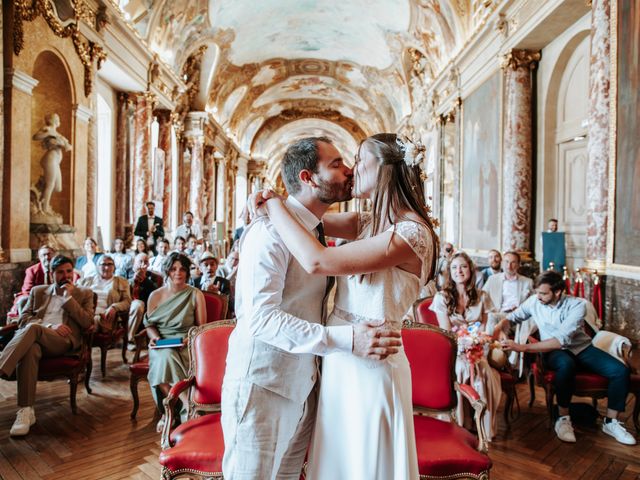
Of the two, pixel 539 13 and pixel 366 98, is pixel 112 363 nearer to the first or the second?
pixel 539 13

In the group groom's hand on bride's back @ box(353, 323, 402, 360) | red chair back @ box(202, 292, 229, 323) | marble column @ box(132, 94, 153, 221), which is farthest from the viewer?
marble column @ box(132, 94, 153, 221)

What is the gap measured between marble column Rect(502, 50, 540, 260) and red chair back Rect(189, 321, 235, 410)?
7.83 metres

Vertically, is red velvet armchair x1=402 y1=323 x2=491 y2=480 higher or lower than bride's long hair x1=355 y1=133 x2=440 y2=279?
lower

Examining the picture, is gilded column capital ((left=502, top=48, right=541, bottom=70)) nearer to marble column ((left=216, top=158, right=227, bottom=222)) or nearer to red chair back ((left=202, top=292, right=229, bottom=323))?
red chair back ((left=202, top=292, right=229, bottom=323))

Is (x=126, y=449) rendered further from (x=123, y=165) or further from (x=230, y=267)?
(x=123, y=165)

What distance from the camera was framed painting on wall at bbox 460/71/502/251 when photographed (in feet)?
34.3

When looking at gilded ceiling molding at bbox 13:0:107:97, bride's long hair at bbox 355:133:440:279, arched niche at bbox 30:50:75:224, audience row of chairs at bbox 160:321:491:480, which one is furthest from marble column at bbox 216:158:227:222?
bride's long hair at bbox 355:133:440:279

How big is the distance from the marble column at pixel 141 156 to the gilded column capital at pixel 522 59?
9329 mm

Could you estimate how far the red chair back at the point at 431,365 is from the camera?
9.98ft

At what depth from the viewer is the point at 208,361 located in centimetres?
310

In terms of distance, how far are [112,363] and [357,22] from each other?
16202 millimetres

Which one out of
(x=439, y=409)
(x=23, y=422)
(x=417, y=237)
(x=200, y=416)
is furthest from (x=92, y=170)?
(x=417, y=237)

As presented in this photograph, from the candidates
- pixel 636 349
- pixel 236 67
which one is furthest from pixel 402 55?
pixel 636 349

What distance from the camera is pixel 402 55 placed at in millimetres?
18203
